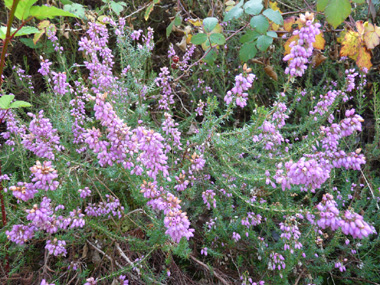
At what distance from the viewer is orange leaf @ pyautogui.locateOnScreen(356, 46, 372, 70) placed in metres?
2.49

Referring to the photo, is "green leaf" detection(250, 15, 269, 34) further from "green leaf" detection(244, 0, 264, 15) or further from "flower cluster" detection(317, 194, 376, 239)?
"flower cluster" detection(317, 194, 376, 239)

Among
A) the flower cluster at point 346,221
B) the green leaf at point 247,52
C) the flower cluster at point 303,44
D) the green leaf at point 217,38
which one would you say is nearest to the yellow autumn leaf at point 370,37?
the green leaf at point 247,52

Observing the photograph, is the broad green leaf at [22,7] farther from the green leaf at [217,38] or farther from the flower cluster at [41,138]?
the green leaf at [217,38]

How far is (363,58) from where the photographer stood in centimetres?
250

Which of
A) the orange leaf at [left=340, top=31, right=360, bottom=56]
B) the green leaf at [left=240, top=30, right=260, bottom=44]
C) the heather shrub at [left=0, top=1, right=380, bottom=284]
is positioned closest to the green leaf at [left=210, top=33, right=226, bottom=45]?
the heather shrub at [left=0, top=1, right=380, bottom=284]

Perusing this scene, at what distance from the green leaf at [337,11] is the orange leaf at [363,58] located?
448 mm

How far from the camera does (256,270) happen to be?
2287 mm

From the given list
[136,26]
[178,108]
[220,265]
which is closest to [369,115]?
[178,108]

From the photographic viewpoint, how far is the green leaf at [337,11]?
2.17m

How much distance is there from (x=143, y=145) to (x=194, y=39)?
3.61 ft

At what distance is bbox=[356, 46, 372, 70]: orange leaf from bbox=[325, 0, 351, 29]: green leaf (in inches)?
17.6

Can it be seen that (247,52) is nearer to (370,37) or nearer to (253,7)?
(253,7)

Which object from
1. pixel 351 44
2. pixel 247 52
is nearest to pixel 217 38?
pixel 247 52

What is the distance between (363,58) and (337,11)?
0.51m
